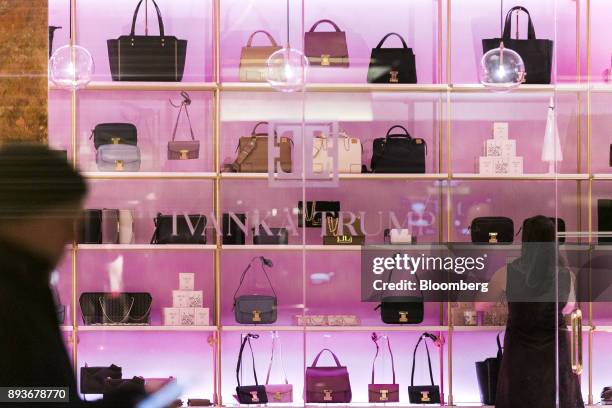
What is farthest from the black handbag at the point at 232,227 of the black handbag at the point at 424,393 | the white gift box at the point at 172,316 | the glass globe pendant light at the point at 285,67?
the black handbag at the point at 424,393

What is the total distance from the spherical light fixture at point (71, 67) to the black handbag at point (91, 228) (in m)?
0.62

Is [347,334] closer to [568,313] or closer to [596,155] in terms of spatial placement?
[568,313]

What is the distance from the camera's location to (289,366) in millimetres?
4207

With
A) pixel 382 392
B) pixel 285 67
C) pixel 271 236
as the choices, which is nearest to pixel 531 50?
pixel 285 67

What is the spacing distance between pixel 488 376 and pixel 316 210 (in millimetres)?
1226

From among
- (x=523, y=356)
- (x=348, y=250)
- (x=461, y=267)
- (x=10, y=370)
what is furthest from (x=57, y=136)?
(x=523, y=356)

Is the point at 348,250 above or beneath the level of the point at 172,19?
beneath

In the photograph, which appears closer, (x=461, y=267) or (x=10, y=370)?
(x=10, y=370)

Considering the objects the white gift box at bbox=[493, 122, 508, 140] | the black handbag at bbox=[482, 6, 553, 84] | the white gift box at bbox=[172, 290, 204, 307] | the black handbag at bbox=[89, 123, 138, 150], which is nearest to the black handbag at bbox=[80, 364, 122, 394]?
the white gift box at bbox=[172, 290, 204, 307]

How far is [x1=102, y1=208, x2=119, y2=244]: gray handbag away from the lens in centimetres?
408

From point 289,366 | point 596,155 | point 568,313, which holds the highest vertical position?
point 596,155

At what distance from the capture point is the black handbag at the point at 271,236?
4.12 m

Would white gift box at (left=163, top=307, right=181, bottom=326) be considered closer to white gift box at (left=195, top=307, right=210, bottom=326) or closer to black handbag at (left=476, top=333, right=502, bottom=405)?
white gift box at (left=195, top=307, right=210, bottom=326)

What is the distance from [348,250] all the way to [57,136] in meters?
1.52
